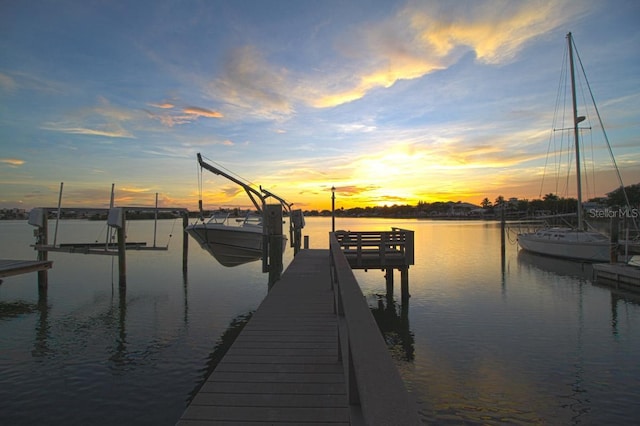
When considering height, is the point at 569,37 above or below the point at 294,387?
above

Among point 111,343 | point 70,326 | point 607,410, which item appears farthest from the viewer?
point 70,326

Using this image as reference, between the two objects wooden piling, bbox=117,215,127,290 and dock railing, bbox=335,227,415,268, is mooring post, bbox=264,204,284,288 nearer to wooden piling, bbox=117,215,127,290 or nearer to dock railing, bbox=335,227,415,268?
dock railing, bbox=335,227,415,268

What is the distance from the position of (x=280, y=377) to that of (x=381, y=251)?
390 inches

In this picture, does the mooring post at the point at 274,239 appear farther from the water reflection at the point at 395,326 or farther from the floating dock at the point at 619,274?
the floating dock at the point at 619,274

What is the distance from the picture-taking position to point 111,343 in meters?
10.3

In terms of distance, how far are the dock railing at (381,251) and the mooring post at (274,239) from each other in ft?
9.88

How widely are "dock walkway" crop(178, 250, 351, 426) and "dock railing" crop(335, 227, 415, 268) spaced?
643 centimetres

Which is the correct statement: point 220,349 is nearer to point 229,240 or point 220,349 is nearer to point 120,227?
point 229,240

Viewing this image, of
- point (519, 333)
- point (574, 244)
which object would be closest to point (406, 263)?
point (519, 333)

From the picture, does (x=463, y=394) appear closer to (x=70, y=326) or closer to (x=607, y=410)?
(x=607, y=410)

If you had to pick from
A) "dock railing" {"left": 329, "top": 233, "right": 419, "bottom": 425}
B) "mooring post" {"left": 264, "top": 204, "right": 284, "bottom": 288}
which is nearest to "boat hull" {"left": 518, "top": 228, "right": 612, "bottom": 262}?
→ "mooring post" {"left": 264, "top": 204, "right": 284, "bottom": 288}

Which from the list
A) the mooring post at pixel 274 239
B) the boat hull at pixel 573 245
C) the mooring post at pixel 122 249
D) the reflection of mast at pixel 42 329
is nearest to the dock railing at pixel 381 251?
the mooring post at pixel 274 239

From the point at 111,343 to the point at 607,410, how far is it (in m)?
11.3

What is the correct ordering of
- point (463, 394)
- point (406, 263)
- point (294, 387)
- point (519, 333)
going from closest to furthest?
point (294, 387) < point (463, 394) < point (519, 333) < point (406, 263)
